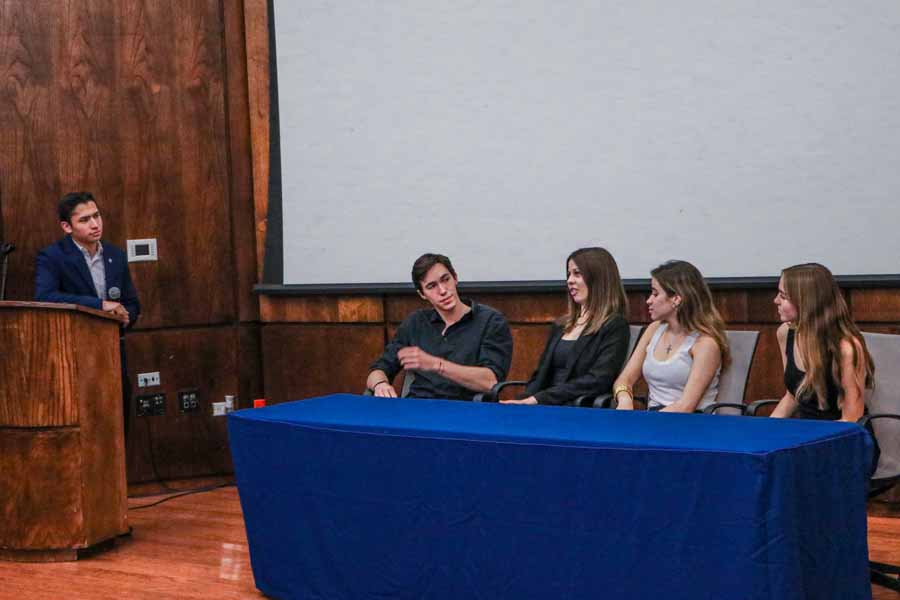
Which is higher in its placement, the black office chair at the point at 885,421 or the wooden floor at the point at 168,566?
the black office chair at the point at 885,421

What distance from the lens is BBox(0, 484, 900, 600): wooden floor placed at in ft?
13.2

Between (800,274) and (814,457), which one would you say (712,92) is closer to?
(800,274)

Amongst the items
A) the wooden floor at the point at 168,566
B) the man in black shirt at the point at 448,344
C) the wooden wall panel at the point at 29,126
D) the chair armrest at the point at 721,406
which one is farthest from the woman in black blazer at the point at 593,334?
the wooden wall panel at the point at 29,126

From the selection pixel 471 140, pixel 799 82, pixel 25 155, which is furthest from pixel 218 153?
pixel 799 82

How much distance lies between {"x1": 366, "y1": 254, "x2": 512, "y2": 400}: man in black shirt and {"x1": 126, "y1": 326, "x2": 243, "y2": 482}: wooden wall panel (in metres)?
1.55

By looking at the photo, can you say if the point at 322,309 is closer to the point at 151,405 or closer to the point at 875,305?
the point at 151,405

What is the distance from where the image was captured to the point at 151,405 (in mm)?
5871

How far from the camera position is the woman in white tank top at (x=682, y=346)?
13.5 feet

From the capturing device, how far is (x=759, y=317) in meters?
5.02

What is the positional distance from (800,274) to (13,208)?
3.59m

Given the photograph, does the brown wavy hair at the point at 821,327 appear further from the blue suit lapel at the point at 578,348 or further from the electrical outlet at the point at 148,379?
the electrical outlet at the point at 148,379

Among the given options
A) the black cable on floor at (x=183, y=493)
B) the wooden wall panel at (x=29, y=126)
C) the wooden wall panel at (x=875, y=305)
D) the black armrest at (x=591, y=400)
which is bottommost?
the black cable on floor at (x=183, y=493)

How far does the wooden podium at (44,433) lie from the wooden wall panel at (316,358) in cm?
168

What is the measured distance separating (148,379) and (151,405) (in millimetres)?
131
